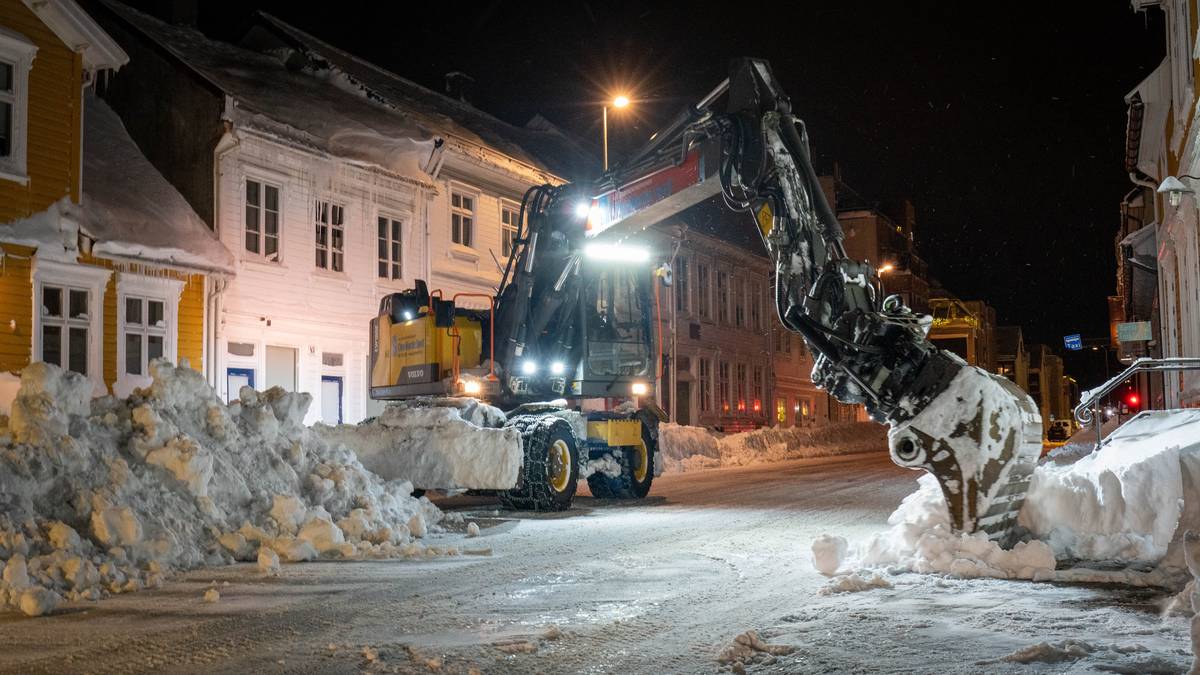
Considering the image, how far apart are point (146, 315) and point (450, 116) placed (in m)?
12.9

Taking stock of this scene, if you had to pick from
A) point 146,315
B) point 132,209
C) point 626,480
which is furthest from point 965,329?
point 132,209

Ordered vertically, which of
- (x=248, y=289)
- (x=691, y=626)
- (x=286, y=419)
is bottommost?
(x=691, y=626)

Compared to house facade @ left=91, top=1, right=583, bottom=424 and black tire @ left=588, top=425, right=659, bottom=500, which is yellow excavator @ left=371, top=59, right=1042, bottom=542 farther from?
house facade @ left=91, top=1, right=583, bottom=424

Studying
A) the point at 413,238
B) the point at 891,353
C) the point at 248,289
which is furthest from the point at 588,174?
the point at 891,353

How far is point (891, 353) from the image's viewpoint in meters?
9.82

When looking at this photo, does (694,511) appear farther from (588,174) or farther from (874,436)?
(874,436)

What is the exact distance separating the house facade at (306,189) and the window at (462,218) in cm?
4

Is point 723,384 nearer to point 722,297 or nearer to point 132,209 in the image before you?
point 722,297

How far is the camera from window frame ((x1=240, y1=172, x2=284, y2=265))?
862 inches

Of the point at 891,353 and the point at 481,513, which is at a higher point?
the point at 891,353

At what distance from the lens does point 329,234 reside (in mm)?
23906

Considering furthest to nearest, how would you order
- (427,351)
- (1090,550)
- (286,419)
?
(427,351) → (286,419) → (1090,550)

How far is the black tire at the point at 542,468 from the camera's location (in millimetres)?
14328

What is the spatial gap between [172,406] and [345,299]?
1316cm
